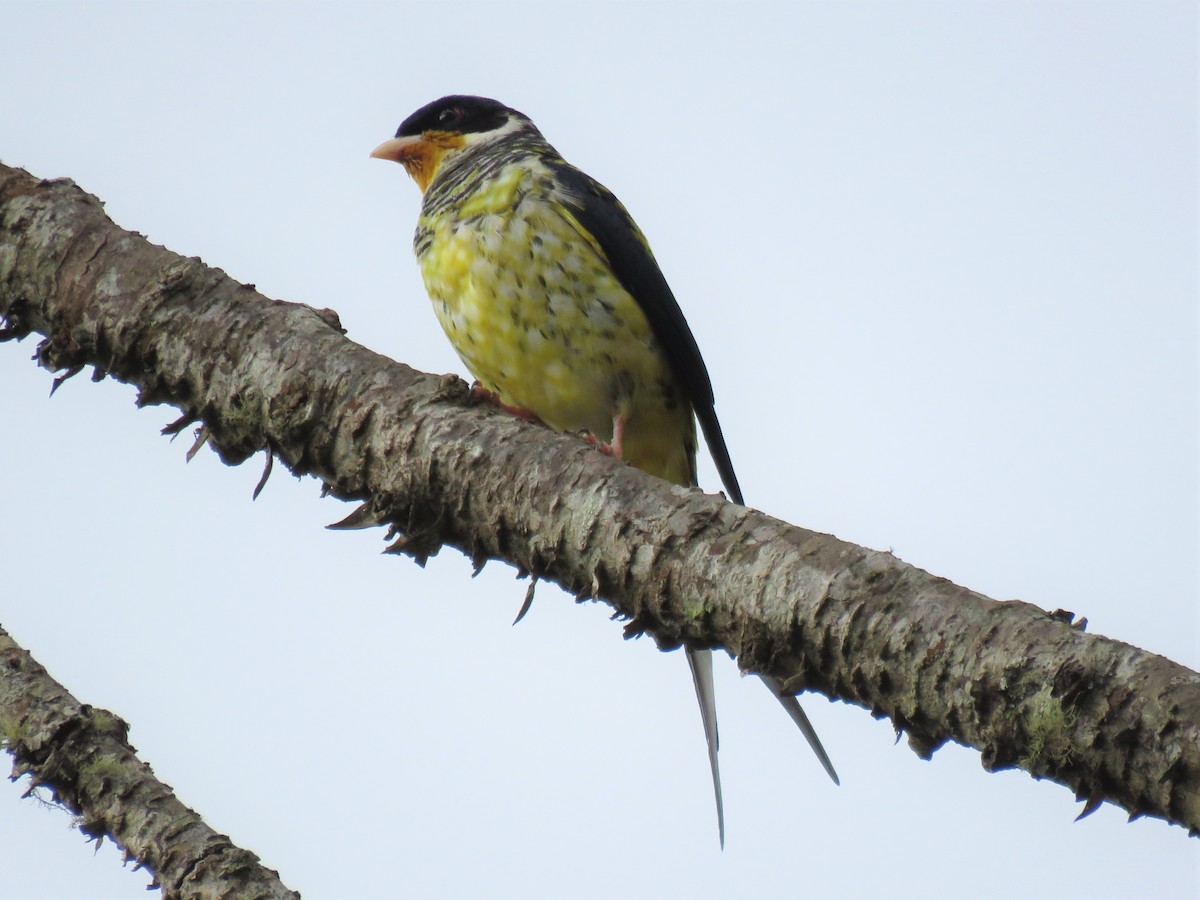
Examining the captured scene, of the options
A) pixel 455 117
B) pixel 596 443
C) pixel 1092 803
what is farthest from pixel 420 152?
pixel 1092 803

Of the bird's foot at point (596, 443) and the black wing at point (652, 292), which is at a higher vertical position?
the black wing at point (652, 292)

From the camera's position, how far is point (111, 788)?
2.43 metres

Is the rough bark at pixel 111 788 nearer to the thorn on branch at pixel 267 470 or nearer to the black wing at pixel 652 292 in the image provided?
the thorn on branch at pixel 267 470

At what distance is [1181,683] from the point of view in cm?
194

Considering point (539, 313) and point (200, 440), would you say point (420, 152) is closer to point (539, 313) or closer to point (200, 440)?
point (539, 313)

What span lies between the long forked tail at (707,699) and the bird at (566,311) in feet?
0.04

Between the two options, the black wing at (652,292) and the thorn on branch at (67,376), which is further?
the black wing at (652,292)

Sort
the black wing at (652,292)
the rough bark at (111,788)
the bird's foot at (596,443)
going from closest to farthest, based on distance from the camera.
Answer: the rough bark at (111,788)
the bird's foot at (596,443)
the black wing at (652,292)

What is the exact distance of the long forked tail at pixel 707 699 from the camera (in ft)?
12.9

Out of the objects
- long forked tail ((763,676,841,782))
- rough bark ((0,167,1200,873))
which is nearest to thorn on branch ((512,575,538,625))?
rough bark ((0,167,1200,873))

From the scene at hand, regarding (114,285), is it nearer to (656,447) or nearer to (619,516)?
(619,516)

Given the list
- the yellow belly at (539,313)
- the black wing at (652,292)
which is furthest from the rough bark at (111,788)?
the black wing at (652,292)

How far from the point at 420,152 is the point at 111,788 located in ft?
14.7

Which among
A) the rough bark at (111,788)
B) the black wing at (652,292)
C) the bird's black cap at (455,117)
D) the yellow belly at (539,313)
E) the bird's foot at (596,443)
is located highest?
the bird's black cap at (455,117)
